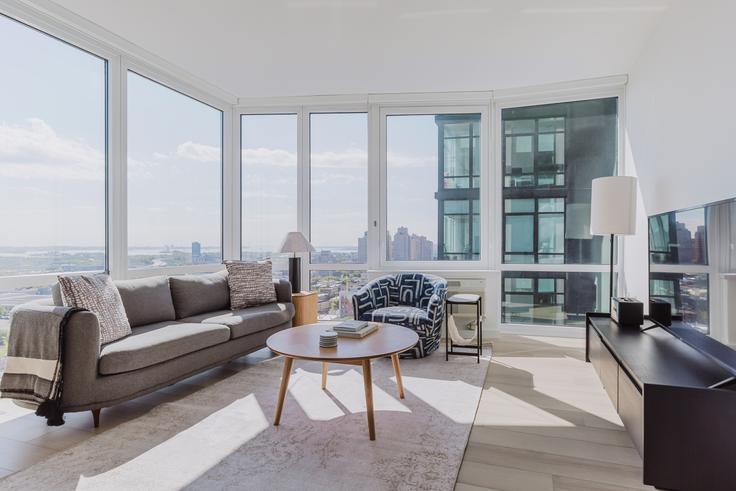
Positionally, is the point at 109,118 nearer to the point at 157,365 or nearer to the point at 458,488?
the point at 157,365

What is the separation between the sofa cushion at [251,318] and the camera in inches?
135

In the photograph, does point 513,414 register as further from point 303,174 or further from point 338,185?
point 303,174

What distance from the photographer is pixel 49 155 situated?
129 inches

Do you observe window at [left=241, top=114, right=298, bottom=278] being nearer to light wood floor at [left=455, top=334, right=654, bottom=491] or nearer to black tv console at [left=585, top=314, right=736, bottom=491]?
light wood floor at [left=455, top=334, right=654, bottom=491]

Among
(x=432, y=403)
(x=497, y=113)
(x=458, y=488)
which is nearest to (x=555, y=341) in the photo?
(x=432, y=403)

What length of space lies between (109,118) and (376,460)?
3612 mm

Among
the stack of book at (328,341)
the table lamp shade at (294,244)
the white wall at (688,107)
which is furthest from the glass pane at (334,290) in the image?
the white wall at (688,107)

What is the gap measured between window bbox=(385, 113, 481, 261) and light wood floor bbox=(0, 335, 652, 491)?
188 centimetres

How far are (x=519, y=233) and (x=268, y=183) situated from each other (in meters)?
3.12

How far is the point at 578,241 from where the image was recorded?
15.3ft

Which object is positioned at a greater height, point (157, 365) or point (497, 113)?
point (497, 113)

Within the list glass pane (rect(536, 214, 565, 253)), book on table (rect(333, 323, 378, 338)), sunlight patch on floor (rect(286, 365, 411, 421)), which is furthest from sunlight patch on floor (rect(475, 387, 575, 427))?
glass pane (rect(536, 214, 565, 253))

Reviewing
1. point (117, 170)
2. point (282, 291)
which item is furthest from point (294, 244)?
point (117, 170)

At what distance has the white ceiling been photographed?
3100mm
